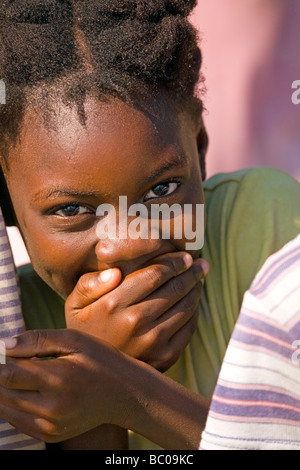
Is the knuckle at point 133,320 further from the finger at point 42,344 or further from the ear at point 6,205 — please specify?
the ear at point 6,205

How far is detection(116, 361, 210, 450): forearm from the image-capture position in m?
1.06

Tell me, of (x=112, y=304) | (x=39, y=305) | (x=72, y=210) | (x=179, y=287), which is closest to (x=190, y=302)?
(x=179, y=287)

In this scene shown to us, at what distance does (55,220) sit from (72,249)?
2.2 inches

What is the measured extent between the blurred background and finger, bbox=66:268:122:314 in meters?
1.26

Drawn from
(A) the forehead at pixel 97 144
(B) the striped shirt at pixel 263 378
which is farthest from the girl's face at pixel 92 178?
(B) the striped shirt at pixel 263 378

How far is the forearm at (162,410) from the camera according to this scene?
1.06m

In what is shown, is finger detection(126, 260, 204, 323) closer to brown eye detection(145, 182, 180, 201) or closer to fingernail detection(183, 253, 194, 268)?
fingernail detection(183, 253, 194, 268)

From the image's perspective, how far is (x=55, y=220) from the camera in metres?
1.15

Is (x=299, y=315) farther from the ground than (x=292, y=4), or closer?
closer

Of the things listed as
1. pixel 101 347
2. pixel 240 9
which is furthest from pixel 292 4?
pixel 101 347

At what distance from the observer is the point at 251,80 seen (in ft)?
7.70

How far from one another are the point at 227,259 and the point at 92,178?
0.36 meters

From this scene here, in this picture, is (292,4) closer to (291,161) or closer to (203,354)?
(291,161)
